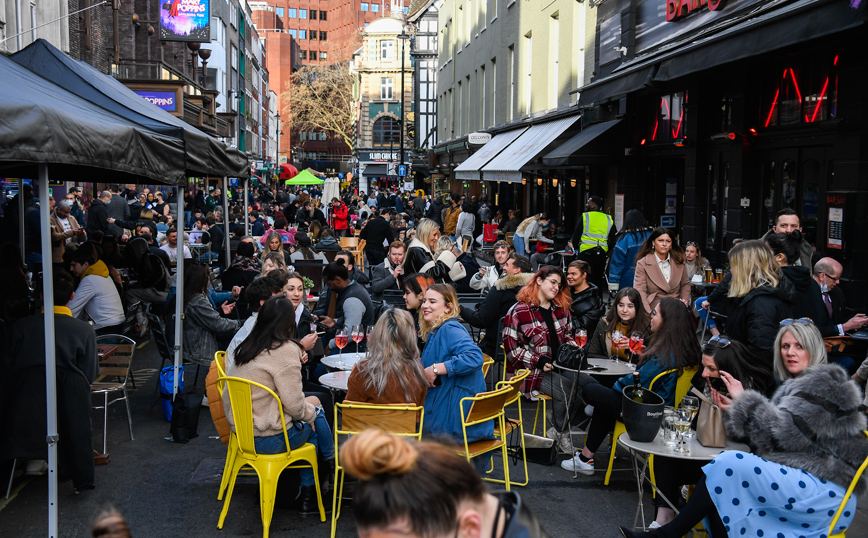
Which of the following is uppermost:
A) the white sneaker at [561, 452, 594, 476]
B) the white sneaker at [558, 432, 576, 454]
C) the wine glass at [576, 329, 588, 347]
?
the wine glass at [576, 329, 588, 347]

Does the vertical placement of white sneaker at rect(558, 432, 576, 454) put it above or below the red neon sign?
below

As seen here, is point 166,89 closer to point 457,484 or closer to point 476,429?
point 476,429

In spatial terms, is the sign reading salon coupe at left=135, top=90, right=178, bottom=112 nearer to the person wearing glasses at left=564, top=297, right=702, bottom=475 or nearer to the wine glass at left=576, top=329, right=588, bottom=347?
the wine glass at left=576, top=329, right=588, bottom=347

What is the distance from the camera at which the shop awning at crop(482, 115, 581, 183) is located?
18391 mm

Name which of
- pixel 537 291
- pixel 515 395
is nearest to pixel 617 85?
pixel 537 291

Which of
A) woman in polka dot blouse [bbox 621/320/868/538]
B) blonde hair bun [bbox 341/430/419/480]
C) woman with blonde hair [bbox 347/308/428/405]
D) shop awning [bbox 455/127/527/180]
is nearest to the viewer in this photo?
blonde hair bun [bbox 341/430/419/480]

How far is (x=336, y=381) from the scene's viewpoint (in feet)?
20.6

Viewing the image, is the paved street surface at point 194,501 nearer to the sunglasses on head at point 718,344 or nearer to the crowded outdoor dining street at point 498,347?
the crowded outdoor dining street at point 498,347

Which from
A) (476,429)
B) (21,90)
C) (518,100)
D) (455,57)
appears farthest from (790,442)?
(455,57)

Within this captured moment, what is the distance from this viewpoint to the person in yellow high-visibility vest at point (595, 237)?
13.9 metres

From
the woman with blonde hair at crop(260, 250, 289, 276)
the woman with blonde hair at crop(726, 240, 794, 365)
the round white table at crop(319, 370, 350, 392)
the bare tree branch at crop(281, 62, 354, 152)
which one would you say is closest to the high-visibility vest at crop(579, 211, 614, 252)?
the woman with blonde hair at crop(260, 250, 289, 276)

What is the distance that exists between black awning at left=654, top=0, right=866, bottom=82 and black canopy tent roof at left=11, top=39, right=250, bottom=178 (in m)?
5.74

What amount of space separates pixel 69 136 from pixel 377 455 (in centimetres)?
405

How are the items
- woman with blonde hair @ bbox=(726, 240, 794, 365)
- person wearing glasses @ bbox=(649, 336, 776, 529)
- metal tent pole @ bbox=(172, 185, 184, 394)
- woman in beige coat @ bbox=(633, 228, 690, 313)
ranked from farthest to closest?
woman in beige coat @ bbox=(633, 228, 690, 313), metal tent pole @ bbox=(172, 185, 184, 394), woman with blonde hair @ bbox=(726, 240, 794, 365), person wearing glasses @ bbox=(649, 336, 776, 529)
